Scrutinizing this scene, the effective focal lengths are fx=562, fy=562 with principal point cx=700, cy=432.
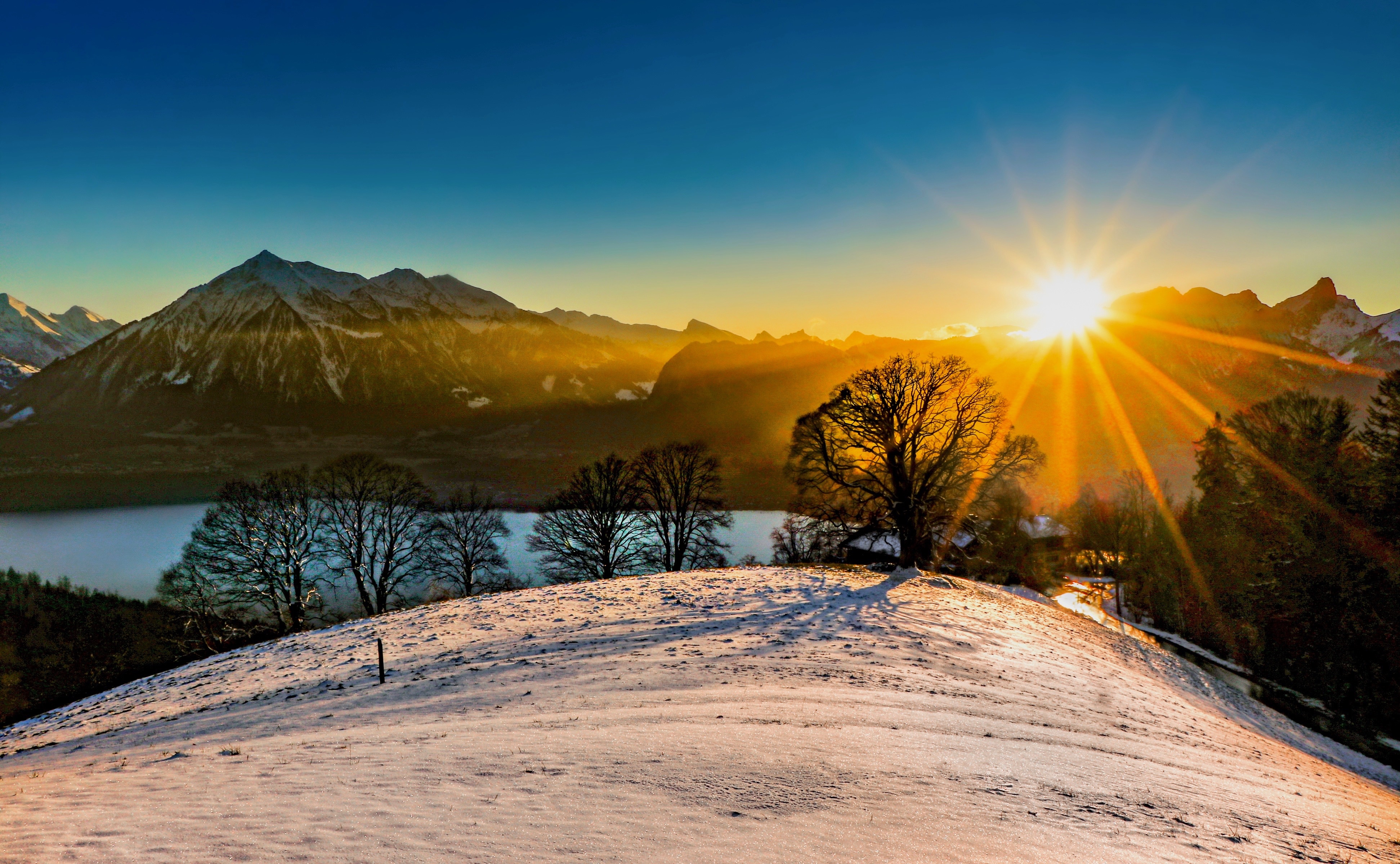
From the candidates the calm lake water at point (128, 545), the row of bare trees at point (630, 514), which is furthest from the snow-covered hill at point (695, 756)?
the calm lake water at point (128, 545)

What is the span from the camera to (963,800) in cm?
834

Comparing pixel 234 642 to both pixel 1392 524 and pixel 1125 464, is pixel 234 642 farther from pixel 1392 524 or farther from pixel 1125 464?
pixel 1125 464

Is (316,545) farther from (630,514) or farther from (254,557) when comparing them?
(630,514)

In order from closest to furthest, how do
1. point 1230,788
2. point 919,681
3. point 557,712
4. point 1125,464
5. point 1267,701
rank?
1. point 1230,788
2. point 557,712
3. point 919,681
4. point 1267,701
5. point 1125,464

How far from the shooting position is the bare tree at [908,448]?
29875 millimetres

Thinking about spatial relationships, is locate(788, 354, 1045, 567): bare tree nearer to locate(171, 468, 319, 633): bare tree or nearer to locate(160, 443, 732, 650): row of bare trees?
locate(160, 443, 732, 650): row of bare trees

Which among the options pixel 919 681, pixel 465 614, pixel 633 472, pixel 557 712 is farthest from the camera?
pixel 633 472

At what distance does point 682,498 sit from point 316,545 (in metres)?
31.9

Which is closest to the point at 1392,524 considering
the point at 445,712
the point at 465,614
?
the point at 445,712

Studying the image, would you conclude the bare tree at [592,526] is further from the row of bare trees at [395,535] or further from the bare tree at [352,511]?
the bare tree at [352,511]

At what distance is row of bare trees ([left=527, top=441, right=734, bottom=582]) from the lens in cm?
4494

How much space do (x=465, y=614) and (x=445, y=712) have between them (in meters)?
11.1

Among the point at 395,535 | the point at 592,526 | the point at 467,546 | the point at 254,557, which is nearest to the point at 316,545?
the point at 395,535

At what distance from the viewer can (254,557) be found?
3803 cm
